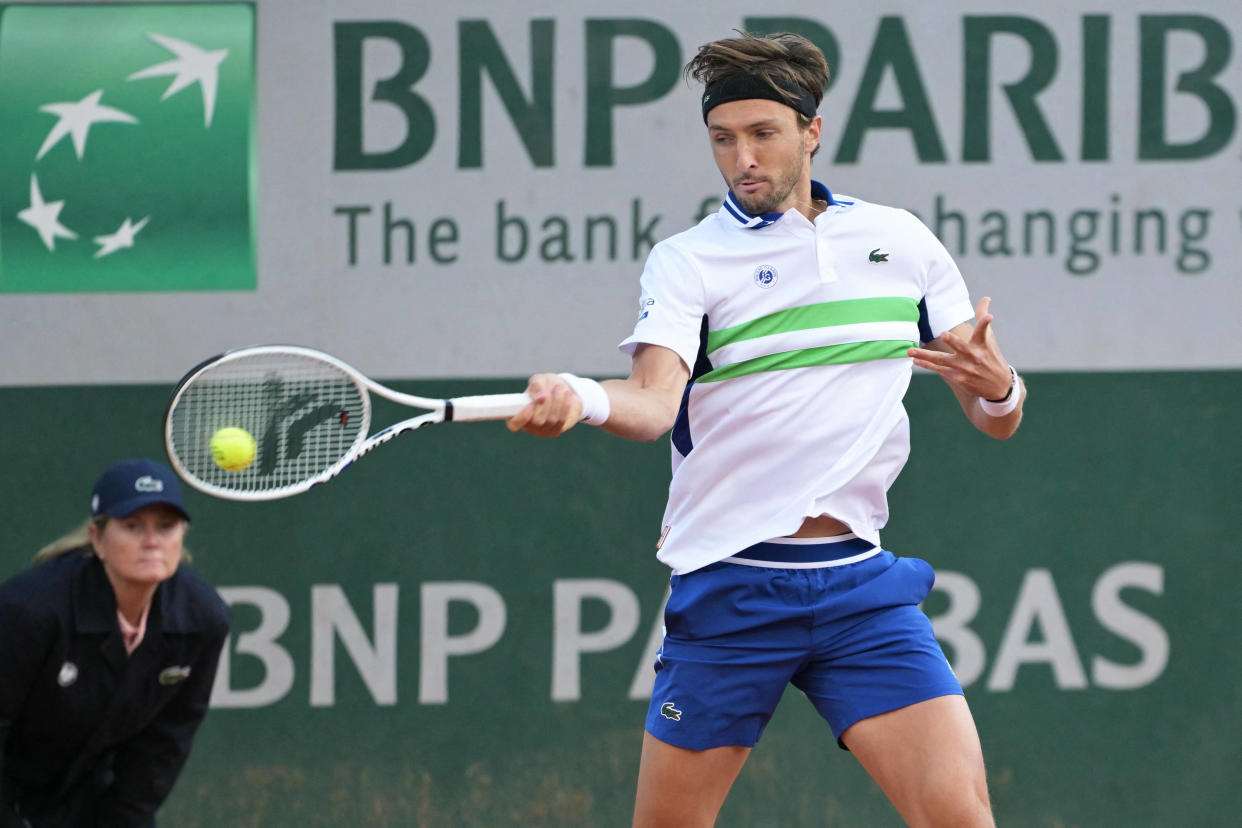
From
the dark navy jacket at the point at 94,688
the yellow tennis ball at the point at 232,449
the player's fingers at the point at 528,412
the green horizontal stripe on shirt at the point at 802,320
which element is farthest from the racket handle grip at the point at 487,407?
the dark navy jacket at the point at 94,688

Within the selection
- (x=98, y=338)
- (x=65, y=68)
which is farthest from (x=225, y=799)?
(x=65, y=68)

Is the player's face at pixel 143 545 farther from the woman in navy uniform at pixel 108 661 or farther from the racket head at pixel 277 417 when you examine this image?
the racket head at pixel 277 417

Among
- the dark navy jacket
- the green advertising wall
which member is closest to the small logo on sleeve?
the dark navy jacket

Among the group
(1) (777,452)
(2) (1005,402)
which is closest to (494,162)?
(1) (777,452)

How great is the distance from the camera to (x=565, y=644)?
4.63 meters

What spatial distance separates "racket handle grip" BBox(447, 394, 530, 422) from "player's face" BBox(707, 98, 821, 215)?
2.26 feet

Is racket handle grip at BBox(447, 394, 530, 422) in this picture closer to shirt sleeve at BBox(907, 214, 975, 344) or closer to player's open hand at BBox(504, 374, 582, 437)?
player's open hand at BBox(504, 374, 582, 437)

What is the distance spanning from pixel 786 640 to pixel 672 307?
629 mm

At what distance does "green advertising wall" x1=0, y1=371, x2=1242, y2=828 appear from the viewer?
461cm

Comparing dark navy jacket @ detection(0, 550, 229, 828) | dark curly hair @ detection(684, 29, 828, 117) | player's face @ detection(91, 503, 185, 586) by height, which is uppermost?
dark curly hair @ detection(684, 29, 828, 117)

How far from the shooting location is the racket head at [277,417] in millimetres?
2762

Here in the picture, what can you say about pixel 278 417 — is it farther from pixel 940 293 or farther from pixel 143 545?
pixel 940 293

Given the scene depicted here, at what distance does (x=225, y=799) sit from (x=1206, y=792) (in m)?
2.80

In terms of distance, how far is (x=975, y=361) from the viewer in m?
2.81
